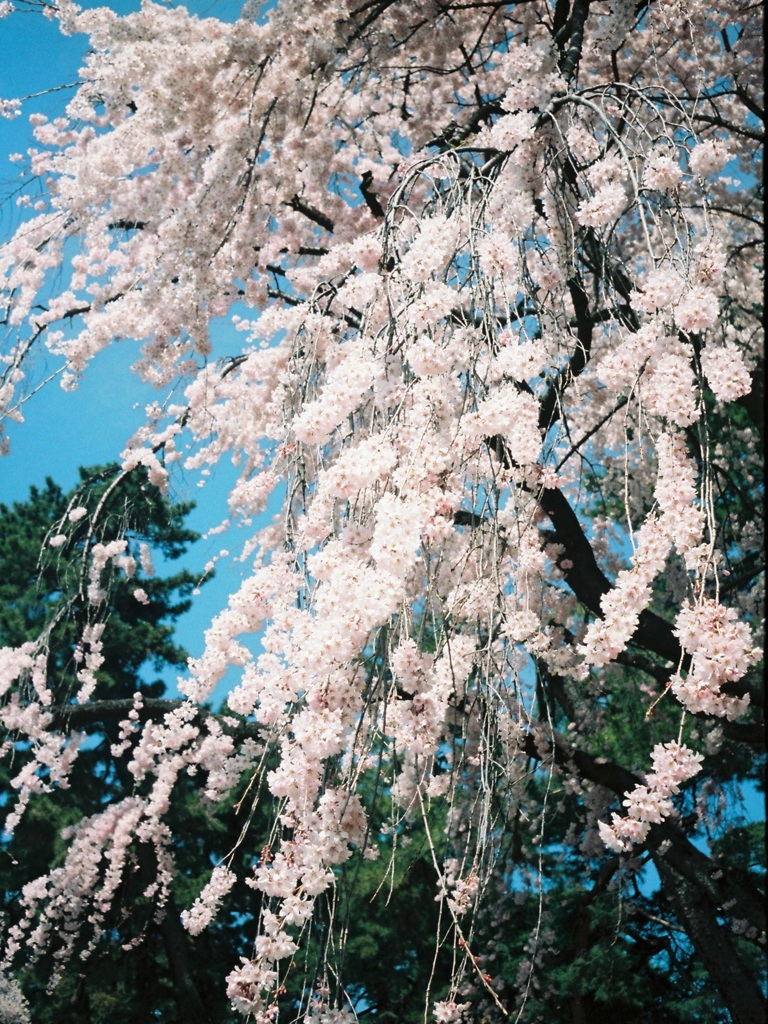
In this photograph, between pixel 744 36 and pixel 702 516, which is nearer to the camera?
pixel 702 516

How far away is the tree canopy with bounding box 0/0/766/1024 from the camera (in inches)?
63.8

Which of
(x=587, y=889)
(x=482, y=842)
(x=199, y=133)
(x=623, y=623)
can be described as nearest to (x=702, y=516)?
(x=623, y=623)

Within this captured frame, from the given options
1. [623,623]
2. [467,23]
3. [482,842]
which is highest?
[467,23]

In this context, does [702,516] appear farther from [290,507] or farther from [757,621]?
[757,621]

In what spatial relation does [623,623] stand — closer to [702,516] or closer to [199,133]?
[702,516]

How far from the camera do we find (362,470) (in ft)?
5.19

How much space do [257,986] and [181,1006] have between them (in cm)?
631

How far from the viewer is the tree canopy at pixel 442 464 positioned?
63.8 inches

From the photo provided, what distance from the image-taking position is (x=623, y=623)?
153 centimetres

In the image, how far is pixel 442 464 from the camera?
1.62 metres

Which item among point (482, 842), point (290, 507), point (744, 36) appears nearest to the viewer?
point (482, 842)

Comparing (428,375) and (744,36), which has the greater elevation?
(744,36)

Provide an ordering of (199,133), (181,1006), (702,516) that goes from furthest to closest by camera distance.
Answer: (181,1006)
(199,133)
(702,516)

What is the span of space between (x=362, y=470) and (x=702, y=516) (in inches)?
24.7
